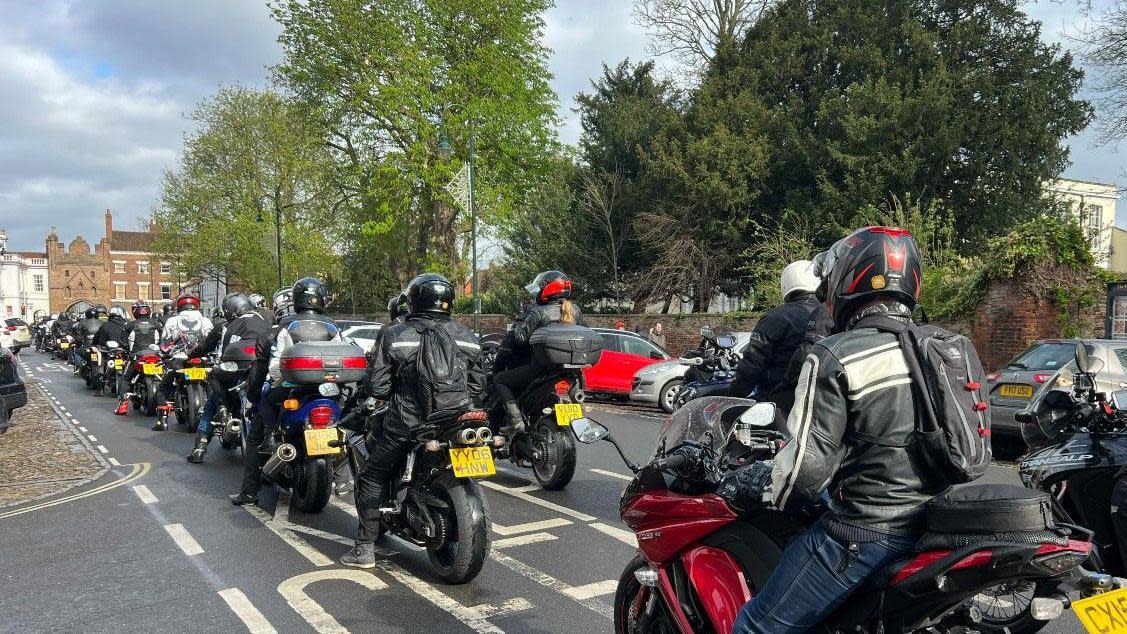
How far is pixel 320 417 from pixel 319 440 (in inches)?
7.4

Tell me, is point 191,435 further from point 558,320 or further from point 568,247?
point 568,247

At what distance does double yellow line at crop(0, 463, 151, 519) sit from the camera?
760cm

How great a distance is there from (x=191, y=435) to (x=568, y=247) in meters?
21.7

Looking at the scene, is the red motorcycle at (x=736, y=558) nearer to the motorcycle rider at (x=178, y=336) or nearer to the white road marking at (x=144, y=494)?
the white road marking at (x=144, y=494)

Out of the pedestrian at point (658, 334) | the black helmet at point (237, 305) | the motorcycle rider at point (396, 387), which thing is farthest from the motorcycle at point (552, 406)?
the pedestrian at point (658, 334)

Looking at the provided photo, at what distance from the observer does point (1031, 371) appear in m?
10.4

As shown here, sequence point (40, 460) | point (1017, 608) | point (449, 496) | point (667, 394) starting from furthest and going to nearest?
point (667, 394) < point (40, 460) < point (449, 496) < point (1017, 608)

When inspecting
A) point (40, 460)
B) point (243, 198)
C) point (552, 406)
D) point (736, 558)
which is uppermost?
point (243, 198)

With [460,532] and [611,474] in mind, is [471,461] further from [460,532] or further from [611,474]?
[611,474]

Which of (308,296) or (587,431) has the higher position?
(308,296)

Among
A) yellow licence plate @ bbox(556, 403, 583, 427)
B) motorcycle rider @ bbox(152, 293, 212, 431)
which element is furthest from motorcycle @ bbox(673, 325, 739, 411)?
motorcycle rider @ bbox(152, 293, 212, 431)

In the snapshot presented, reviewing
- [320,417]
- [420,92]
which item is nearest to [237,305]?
[320,417]

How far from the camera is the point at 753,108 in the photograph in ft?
94.5

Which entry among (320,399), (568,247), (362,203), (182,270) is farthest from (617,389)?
(182,270)
